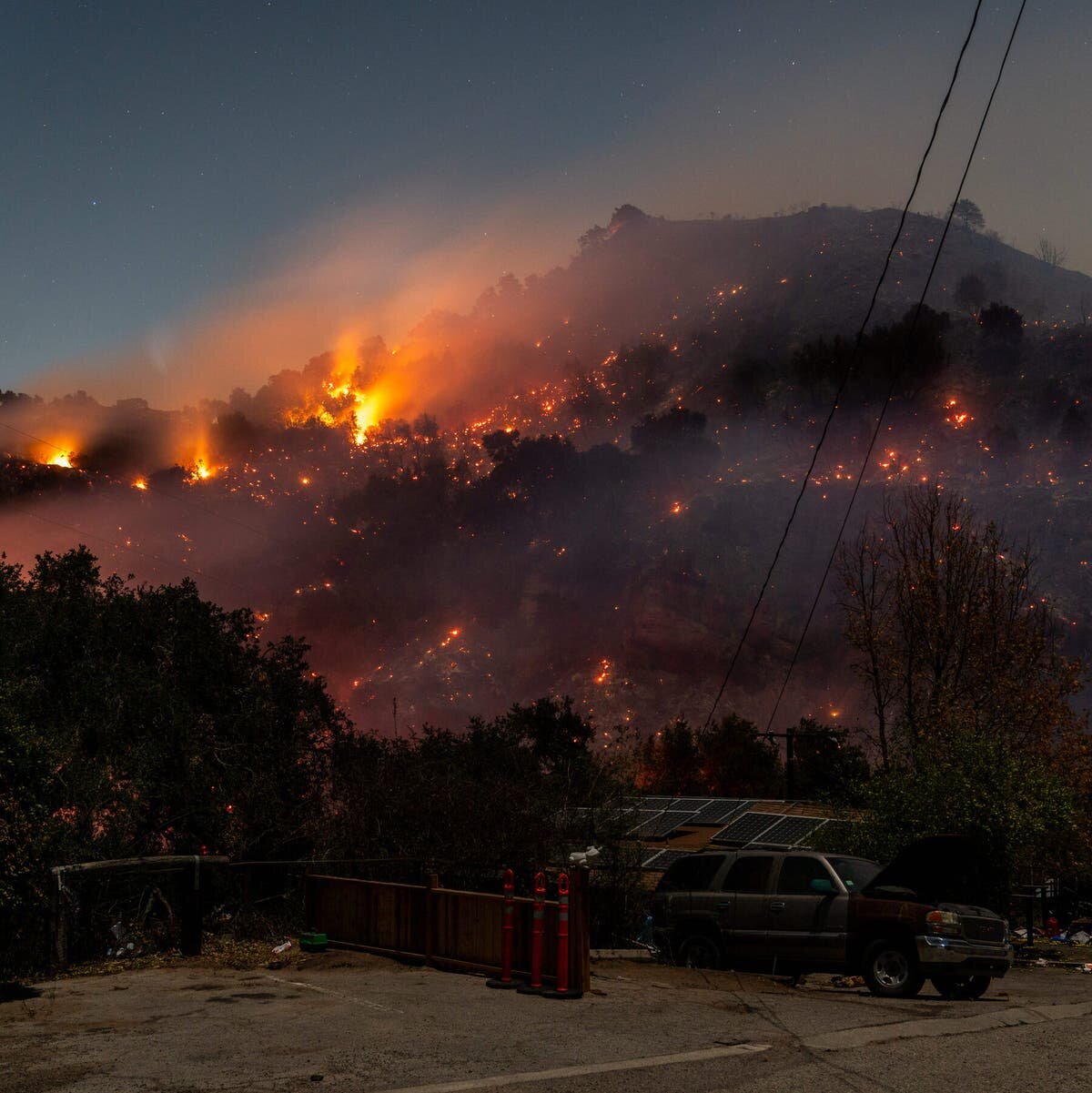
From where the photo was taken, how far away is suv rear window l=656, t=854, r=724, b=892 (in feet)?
57.9

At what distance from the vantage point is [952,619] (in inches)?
1592

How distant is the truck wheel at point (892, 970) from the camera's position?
14859 mm

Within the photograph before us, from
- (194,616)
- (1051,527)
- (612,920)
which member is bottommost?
(612,920)

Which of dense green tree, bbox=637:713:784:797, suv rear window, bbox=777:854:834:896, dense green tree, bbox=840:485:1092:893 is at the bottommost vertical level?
dense green tree, bbox=637:713:784:797

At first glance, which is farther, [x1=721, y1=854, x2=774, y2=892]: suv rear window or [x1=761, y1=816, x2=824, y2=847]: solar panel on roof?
[x1=761, y1=816, x2=824, y2=847]: solar panel on roof

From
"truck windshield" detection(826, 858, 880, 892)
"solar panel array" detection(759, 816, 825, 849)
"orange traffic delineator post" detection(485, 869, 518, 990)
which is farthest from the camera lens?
"solar panel array" detection(759, 816, 825, 849)

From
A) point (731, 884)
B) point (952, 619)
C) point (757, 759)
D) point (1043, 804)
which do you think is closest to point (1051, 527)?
point (757, 759)

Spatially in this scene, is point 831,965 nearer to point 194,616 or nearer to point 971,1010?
point 971,1010

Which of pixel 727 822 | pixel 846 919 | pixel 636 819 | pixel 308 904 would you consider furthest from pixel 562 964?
pixel 727 822

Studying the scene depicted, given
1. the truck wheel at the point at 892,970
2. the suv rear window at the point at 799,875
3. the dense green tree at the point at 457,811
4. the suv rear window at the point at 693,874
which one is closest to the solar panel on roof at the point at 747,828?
the dense green tree at the point at 457,811

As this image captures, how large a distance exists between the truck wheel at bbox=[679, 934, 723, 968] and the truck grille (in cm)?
370

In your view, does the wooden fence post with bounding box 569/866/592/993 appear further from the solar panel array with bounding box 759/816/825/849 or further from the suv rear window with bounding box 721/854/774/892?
the solar panel array with bounding box 759/816/825/849

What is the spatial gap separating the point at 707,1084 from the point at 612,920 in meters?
19.1

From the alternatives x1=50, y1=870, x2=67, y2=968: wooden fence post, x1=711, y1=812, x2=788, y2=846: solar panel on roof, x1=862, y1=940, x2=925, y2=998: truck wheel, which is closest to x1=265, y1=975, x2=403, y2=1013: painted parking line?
x1=50, y1=870, x2=67, y2=968: wooden fence post
